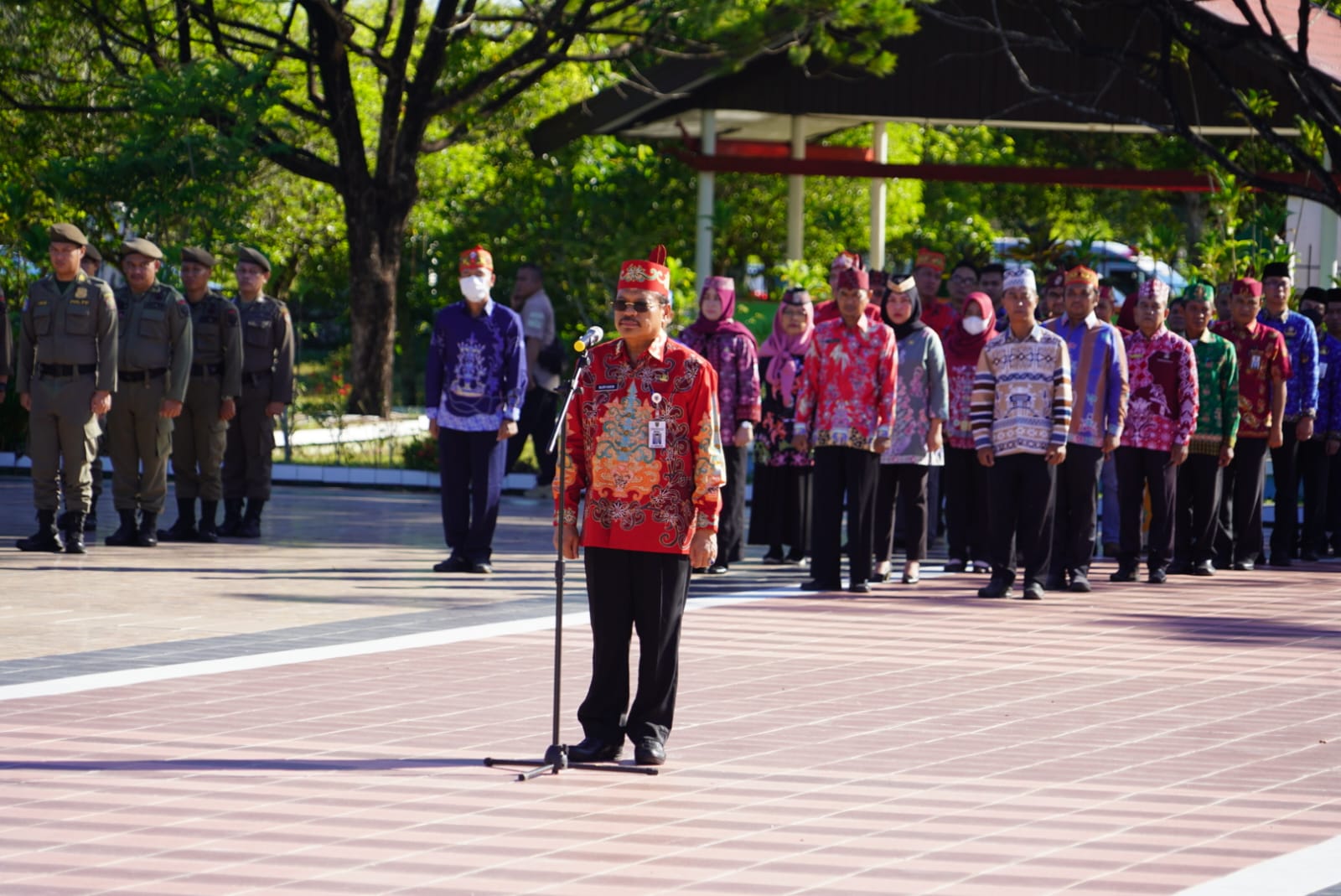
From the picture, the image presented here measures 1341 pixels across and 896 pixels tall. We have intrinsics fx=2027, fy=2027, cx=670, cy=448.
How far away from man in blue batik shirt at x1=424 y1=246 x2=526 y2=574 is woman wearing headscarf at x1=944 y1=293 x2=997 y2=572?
120 inches

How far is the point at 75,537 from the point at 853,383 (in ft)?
17.1

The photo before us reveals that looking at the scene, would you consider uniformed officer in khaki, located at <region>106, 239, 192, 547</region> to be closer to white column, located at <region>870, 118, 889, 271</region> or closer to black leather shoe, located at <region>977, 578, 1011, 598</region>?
black leather shoe, located at <region>977, 578, 1011, 598</region>

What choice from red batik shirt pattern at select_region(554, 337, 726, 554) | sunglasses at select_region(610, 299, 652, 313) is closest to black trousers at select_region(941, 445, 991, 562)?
red batik shirt pattern at select_region(554, 337, 726, 554)

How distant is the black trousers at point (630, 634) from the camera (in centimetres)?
736

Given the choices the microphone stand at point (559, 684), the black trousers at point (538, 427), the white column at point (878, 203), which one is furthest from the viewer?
the white column at point (878, 203)

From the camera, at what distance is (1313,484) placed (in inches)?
596

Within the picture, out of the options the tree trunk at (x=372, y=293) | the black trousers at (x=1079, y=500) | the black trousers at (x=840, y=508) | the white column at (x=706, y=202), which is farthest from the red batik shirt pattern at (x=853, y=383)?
the tree trunk at (x=372, y=293)

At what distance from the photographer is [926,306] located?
1498cm

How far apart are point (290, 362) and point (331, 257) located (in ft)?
56.1

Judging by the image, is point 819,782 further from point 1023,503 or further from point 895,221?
point 895,221

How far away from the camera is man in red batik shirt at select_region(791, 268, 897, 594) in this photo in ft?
40.2

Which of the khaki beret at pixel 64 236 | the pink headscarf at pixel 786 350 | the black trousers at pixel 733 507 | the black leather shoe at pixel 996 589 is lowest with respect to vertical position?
the black leather shoe at pixel 996 589

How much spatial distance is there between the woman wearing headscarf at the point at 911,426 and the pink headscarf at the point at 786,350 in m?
1.09

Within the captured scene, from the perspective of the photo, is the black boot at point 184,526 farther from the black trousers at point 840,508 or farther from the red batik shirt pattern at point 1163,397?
the red batik shirt pattern at point 1163,397
